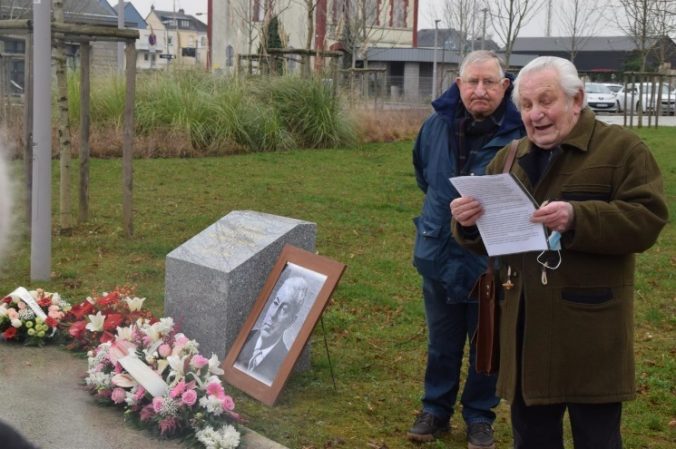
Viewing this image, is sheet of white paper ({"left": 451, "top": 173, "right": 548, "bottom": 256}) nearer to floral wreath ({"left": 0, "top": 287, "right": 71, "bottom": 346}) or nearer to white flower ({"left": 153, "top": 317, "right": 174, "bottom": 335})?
white flower ({"left": 153, "top": 317, "right": 174, "bottom": 335})

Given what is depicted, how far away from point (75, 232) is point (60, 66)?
1659 millimetres

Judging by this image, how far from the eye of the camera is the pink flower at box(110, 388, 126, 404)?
16.4 feet

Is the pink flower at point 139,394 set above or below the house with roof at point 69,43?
below

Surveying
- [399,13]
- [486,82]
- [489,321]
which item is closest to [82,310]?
[486,82]

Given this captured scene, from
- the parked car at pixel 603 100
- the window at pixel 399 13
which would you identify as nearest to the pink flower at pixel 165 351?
the parked car at pixel 603 100

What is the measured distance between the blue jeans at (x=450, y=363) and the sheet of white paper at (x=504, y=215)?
1.29m

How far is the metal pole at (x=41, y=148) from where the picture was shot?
769cm

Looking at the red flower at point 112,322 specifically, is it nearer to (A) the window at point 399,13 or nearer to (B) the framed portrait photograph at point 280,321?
(B) the framed portrait photograph at point 280,321

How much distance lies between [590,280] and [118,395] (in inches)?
102

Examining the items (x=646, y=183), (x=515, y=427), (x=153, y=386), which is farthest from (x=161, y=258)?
(x=646, y=183)

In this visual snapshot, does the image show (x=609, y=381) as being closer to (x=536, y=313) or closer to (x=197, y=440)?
(x=536, y=313)

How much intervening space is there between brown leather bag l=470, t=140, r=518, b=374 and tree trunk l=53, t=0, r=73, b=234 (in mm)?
6434

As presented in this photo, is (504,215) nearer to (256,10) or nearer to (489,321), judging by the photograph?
(489,321)

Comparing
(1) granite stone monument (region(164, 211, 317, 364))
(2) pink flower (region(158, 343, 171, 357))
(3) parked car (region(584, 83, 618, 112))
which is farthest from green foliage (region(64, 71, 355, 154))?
(3) parked car (region(584, 83, 618, 112))
